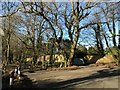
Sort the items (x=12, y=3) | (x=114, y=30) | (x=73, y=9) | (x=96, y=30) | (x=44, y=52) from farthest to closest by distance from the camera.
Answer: (x=44, y=52) < (x=96, y=30) < (x=114, y=30) < (x=73, y=9) < (x=12, y=3)

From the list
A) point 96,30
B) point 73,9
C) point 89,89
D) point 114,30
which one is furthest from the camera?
point 96,30

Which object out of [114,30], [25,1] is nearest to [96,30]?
[114,30]

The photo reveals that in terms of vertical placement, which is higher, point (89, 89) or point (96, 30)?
point (96, 30)

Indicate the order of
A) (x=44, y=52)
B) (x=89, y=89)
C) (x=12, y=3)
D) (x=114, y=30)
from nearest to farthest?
1. (x=89, y=89)
2. (x=12, y=3)
3. (x=114, y=30)
4. (x=44, y=52)

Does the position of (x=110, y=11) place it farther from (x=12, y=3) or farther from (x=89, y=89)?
(x=89, y=89)

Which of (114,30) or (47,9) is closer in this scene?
(47,9)

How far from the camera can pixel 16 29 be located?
4488 centimetres

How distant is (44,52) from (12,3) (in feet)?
69.0

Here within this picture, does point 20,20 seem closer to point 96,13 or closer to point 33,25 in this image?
point 33,25

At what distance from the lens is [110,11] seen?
32375mm

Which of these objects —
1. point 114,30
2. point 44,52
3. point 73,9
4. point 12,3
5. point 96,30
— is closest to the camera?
point 12,3

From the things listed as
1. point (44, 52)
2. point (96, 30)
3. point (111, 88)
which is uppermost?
point (96, 30)

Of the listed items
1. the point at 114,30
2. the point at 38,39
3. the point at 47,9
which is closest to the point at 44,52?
the point at 38,39

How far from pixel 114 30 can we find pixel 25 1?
18.2 meters
